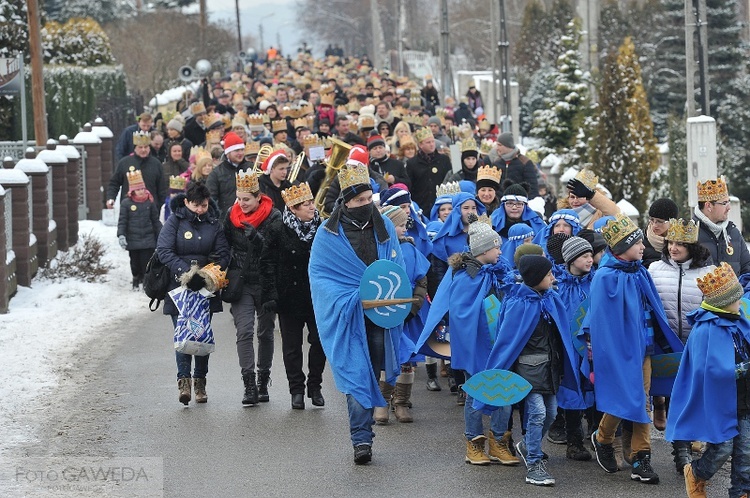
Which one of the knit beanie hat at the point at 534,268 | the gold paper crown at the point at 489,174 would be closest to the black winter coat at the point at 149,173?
the gold paper crown at the point at 489,174

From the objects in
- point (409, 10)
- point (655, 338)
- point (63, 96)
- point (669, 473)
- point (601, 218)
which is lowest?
point (669, 473)

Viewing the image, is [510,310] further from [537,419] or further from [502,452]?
[502,452]

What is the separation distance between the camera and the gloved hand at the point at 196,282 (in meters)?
11.7

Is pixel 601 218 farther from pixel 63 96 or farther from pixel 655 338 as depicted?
pixel 63 96

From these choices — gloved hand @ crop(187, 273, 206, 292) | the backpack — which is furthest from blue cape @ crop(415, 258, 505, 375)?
the backpack

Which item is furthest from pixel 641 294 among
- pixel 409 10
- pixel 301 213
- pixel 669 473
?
pixel 409 10

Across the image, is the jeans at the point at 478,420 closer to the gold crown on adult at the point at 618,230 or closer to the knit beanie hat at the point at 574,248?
the knit beanie hat at the point at 574,248

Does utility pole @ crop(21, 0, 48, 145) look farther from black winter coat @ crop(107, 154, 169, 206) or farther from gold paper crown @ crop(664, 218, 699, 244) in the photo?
gold paper crown @ crop(664, 218, 699, 244)

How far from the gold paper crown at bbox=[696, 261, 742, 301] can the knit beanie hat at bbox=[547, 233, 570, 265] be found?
7.39 ft

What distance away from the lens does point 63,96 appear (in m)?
33.6

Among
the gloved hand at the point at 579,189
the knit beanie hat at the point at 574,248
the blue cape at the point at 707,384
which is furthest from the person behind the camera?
the gloved hand at the point at 579,189

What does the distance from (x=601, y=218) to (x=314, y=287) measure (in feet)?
7.71

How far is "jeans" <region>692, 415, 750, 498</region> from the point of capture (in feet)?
26.5

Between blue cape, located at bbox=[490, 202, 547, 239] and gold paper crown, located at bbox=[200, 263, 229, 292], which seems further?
blue cape, located at bbox=[490, 202, 547, 239]
